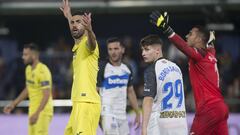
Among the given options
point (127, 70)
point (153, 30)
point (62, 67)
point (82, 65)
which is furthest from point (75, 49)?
point (153, 30)

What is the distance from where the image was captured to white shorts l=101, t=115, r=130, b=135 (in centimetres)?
1220

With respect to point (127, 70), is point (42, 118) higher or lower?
lower

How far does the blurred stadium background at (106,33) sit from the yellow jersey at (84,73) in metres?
6.56

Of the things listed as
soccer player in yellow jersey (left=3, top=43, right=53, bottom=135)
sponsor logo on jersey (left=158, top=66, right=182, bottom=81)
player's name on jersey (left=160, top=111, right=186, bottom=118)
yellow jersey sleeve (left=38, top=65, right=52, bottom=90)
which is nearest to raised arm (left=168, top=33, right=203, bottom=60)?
sponsor logo on jersey (left=158, top=66, right=182, bottom=81)

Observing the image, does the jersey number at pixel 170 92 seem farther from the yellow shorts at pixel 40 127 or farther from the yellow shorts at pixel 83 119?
the yellow shorts at pixel 40 127

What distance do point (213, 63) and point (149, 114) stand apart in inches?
56.0

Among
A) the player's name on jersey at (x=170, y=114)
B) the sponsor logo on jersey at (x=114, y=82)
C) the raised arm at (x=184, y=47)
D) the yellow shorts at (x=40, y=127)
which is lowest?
the yellow shorts at (x=40, y=127)

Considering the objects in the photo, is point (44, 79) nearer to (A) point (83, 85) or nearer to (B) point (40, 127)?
(B) point (40, 127)

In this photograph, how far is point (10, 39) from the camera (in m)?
21.1

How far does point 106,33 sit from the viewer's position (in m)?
21.2

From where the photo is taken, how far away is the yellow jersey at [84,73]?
31.3 feet

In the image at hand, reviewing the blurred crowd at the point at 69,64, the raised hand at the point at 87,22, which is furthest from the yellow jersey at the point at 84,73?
the blurred crowd at the point at 69,64

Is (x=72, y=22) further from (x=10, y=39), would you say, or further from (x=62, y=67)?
(x=10, y=39)

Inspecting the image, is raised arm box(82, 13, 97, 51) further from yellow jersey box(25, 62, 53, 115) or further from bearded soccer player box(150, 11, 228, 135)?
yellow jersey box(25, 62, 53, 115)
